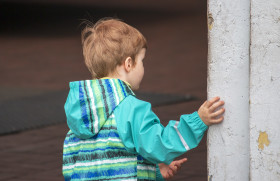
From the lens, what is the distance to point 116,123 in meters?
2.57

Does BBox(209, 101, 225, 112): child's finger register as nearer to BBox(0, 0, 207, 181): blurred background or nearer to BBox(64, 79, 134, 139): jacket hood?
BBox(64, 79, 134, 139): jacket hood

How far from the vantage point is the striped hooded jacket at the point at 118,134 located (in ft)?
8.13

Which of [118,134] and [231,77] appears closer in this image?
[231,77]

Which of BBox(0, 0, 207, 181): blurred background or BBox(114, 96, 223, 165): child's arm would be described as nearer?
BBox(114, 96, 223, 165): child's arm

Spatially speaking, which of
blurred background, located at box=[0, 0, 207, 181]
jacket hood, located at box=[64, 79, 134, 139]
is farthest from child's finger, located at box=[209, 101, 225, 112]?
blurred background, located at box=[0, 0, 207, 181]

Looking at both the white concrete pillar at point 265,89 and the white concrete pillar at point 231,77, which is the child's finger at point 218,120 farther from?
the white concrete pillar at point 265,89

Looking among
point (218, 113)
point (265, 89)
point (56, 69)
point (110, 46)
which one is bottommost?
point (56, 69)

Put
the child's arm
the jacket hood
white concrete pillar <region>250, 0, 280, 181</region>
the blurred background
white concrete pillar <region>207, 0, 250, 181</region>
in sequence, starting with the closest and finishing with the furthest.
A: white concrete pillar <region>250, 0, 280, 181</region>
white concrete pillar <region>207, 0, 250, 181</region>
the child's arm
the jacket hood
the blurred background

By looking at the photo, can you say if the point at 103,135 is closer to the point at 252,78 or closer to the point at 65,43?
the point at 252,78

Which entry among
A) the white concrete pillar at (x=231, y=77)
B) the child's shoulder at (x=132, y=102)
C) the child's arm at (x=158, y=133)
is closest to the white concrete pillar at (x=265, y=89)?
the white concrete pillar at (x=231, y=77)

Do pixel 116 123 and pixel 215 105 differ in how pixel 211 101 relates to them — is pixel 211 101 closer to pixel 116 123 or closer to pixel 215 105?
pixel 215 105

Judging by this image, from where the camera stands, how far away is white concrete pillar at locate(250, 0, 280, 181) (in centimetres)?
220

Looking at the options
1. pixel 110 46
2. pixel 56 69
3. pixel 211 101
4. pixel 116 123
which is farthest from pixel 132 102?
pixel 56 69

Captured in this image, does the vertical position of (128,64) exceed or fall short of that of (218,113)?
it exceeds it
